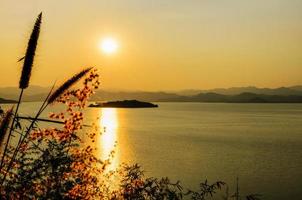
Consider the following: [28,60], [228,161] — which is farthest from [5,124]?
[228,161]

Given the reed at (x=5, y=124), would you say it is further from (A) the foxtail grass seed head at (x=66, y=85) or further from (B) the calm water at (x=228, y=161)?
(B) the calm water at (x=228, y=161)

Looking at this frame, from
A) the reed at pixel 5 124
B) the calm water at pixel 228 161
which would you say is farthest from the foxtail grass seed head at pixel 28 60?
the calm water at pixel 228 161

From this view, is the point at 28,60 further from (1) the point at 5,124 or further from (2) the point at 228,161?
(2) the point at 228,161

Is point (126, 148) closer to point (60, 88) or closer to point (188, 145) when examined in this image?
point (188, 145)

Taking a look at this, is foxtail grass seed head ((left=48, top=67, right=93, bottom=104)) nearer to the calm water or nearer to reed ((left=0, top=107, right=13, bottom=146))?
reed ((left=0, top=107, right=13, bottom=146))

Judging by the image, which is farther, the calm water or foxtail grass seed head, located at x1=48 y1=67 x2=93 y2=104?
the calm water

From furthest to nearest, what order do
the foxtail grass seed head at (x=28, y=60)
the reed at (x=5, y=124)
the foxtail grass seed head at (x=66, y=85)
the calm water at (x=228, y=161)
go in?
the calm water at (x=228, y=161), the foxtail grass seed head at (x=66, y=85), the foxtail grass seed head at (x=28, y=60), the reed at (x=5, y=124)

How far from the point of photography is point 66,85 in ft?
13.4

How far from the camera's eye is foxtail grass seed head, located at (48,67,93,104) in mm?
3949

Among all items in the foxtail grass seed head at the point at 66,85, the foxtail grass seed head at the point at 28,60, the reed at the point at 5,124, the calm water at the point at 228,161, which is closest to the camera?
the reed at the point at 5,124

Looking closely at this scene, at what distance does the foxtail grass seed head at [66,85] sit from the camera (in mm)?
3949

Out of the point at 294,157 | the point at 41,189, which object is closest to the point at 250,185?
the point at 294,157

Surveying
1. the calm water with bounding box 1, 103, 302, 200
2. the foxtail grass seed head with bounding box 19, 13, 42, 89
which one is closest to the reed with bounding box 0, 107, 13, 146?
the foxtail grass seed head with bounding box 19, 13, 42, 89

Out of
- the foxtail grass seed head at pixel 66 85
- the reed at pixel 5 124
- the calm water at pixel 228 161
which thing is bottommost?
the calm water at pixel 228 161
